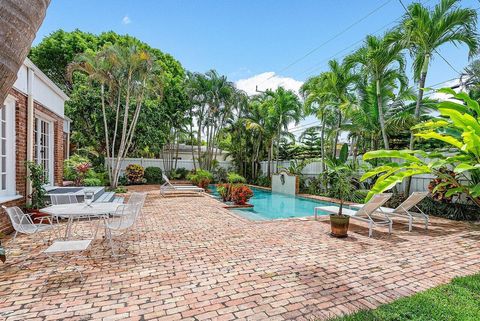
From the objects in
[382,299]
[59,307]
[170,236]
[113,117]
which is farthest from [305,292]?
[113,117]

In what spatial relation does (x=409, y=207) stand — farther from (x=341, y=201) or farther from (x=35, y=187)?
(x=35, y=187)

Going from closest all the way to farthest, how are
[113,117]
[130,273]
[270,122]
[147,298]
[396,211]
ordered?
[147,298] → [130,273] → [396,211] → [113,117] → [270,122]

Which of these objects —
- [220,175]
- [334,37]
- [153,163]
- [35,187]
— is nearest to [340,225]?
[35,187]

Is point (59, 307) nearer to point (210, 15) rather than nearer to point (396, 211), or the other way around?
point (396, 211)

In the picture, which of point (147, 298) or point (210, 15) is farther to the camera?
point (210, 15)

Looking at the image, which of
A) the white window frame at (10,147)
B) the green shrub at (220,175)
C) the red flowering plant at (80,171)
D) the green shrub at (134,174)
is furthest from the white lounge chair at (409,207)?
the green shrub at (134,174)

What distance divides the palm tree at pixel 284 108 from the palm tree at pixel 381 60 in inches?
300

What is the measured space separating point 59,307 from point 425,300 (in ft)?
14.1

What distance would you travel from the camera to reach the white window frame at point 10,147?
6086mm

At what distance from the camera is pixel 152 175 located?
69.6 feet

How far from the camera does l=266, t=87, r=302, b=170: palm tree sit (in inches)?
732

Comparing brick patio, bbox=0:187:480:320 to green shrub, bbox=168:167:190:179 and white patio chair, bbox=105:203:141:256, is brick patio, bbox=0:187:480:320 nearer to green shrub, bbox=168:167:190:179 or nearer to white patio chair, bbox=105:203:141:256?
white patio chair, bbox=105:203:141:256

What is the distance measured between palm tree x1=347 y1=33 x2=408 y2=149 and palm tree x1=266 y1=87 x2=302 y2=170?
7609mm

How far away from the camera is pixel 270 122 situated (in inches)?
766
